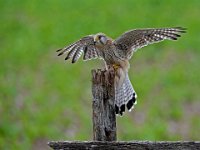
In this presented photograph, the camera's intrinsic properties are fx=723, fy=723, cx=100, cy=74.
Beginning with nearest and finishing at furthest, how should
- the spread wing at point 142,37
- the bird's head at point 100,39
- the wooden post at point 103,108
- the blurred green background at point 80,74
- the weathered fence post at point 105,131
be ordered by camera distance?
the weathered fence post at point 105,131
the wooden post at point 103,108
the spread wing at point 142,37
the bird's head at point 100,39
the blurred green background at point 80,74

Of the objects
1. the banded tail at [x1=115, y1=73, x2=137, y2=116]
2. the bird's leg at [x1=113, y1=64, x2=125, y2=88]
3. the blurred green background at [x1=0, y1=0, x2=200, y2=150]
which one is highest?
the blurred green background at [x1=0, y1=0, x2=200, y2=150]

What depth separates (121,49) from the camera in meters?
6.55

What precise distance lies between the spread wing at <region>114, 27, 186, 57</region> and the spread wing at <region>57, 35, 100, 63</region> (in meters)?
→ 0.22

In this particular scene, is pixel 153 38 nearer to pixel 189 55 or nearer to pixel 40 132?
pixel 40 132

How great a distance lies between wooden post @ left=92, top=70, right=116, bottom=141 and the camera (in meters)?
4.72

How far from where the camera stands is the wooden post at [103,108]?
4719 mm

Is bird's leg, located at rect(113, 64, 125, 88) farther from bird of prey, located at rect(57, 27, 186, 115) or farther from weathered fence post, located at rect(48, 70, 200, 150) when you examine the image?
weathered fence post, located at rect(48, 70, 200, 150)

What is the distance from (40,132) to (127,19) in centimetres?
590

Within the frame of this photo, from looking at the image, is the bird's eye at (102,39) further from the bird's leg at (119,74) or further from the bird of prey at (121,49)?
the bird's leg at (119,74)

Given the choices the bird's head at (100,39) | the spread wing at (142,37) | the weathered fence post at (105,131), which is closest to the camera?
the weathered fence post at (105,131)

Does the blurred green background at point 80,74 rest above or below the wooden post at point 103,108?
above

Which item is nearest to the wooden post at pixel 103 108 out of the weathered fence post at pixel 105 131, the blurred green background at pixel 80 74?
the weathered fence post at pixel 105 131

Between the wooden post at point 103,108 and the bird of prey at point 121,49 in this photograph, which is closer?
the wooden post at point 103,108

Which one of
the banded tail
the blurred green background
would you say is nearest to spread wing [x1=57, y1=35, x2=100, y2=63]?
the banded tail
